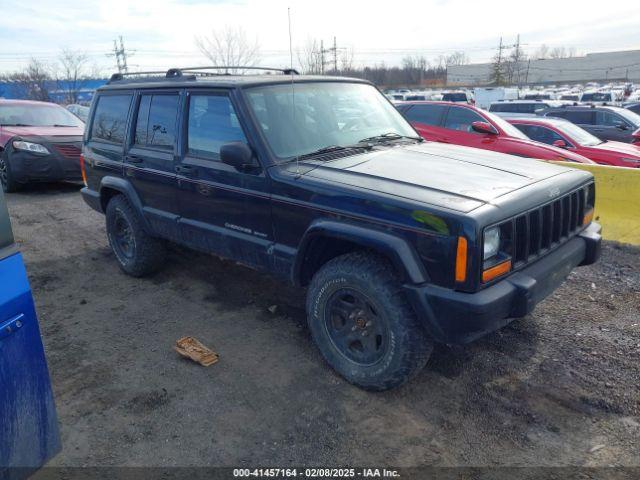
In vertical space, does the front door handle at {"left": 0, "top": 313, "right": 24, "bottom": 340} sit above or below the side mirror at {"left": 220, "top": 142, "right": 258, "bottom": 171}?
below

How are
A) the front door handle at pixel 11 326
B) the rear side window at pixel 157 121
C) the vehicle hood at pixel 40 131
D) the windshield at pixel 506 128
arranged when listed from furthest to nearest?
the vehicle hood at pixel 40 131
the windshield at pixel 506 128
the rear side window at pixel 157 121
the front door handle at pixel 11 326

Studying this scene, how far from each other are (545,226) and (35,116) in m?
10.2

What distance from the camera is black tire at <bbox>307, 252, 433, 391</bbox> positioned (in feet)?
9.60

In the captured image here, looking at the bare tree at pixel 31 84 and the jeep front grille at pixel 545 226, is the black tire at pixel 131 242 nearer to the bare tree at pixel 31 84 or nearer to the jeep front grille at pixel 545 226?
the jeep front grille at pixel 545 226

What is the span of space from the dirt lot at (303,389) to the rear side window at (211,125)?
4.84 ft

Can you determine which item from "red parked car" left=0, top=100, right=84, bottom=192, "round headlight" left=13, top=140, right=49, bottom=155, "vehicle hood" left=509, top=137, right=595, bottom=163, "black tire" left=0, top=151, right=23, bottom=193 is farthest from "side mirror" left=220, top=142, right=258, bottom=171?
"black tire" left=0, top=151, right=23, bottom=193

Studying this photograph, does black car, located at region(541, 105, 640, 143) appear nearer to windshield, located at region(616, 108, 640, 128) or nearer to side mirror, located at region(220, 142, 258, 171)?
windshield, located at region(616, 108, 640, 128)

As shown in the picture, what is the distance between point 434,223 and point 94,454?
7.45 feet

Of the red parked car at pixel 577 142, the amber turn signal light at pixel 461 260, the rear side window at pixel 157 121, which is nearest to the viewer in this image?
the amber turn signal light at pixel 461 260

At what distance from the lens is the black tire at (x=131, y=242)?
4.96 metres

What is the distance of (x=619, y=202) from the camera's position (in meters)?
5.71

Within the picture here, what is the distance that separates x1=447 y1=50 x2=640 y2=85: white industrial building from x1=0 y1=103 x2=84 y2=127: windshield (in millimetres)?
76285

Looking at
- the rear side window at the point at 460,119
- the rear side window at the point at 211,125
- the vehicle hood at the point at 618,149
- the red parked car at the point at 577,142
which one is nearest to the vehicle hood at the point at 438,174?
the rear side window at the point at 211,125

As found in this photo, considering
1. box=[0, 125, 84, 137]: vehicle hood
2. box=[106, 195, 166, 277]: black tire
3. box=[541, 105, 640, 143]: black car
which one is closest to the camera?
box=[106, 195, 166, 277]: black tire
